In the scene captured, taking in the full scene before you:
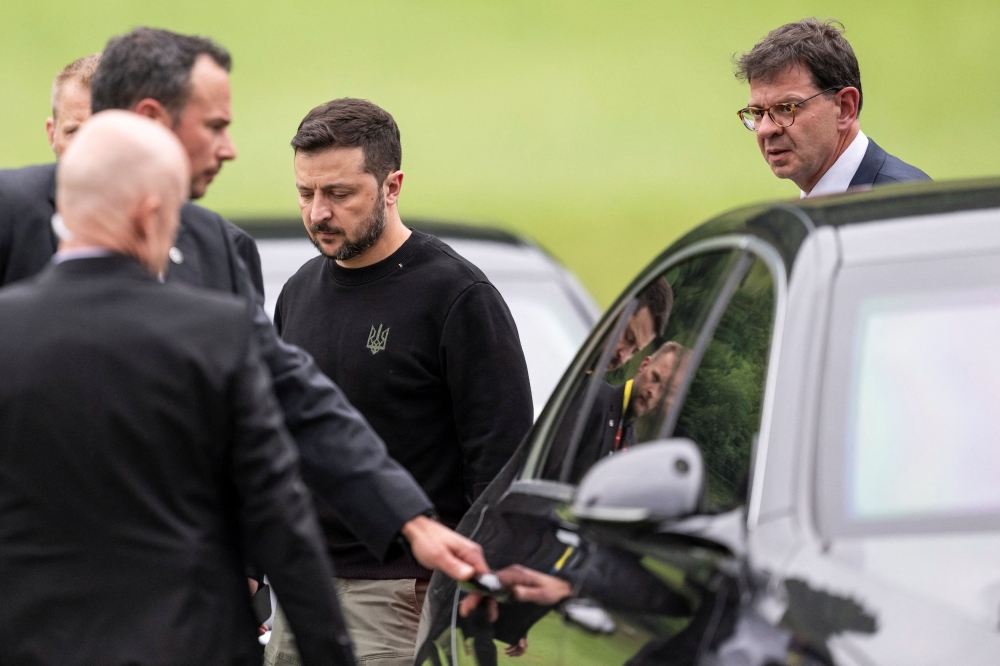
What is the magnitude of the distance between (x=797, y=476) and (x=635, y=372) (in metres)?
0.90

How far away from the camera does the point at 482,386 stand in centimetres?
372

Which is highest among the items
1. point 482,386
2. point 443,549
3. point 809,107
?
point 809,107

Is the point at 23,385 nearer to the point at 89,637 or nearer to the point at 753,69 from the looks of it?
the point at 89,637

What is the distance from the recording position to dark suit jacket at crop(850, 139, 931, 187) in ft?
13.7

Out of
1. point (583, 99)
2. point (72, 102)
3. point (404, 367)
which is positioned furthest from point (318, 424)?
point (583, 99)

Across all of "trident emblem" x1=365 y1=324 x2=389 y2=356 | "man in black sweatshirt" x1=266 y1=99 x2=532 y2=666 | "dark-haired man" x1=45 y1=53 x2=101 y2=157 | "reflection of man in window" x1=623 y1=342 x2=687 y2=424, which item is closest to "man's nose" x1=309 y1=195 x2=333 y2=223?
"man in black sweatshirt" x1=266 y1=99 x2=532 y2=666

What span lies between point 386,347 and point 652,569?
1.59 meters

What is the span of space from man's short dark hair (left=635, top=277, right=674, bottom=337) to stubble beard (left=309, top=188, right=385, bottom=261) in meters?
0.99

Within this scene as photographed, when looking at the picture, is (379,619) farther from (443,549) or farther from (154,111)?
(154,111)

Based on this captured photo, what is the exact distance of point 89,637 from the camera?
2.24 m

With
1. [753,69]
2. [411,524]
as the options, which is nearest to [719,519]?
[411,524]

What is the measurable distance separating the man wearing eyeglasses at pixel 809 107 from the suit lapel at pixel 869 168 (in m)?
0.09

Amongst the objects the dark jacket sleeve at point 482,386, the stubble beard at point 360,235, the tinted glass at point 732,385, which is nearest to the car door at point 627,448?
the tinted glass at point 732,385

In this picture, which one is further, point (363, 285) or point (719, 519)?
point (363, 285)
